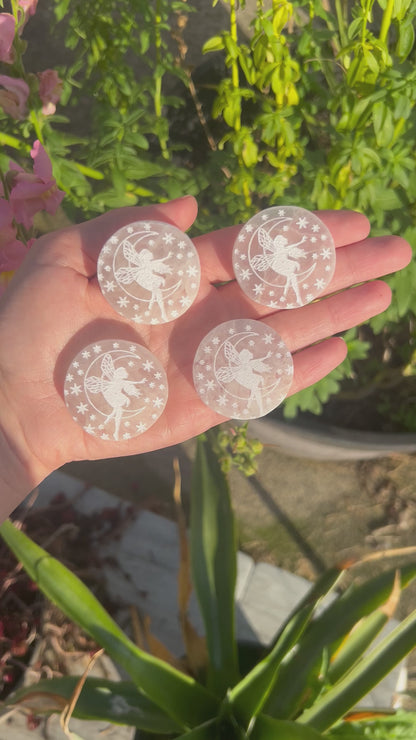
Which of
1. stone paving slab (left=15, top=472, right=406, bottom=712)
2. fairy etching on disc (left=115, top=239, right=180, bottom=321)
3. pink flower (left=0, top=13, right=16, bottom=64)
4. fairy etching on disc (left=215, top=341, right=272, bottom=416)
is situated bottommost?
stone paving slab (left=15, top=472, right=406, bottom=712)

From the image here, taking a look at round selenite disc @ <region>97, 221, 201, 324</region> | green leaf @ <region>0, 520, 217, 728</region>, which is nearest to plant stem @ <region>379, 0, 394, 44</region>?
round selenite disc @ <region>97, 221, 201, 324</region>

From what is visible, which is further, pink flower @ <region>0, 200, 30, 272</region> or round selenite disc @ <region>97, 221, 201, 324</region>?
round selenite disc @ <region>97, 221, 201, 324</region>

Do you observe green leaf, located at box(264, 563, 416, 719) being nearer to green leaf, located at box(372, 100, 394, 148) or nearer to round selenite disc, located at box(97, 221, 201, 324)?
round selenite disc, located at box(97, 221, 201, 324)

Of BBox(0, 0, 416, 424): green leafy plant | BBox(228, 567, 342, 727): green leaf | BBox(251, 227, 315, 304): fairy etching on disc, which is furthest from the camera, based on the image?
BBox(251, 227, 315, 304): fairy etching on disc

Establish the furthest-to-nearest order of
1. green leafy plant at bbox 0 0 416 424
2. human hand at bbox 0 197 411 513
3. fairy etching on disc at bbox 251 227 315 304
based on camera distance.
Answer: fairy etching on disc at bbox 251 227 315 304, human hand at bbox 0 197 411 513, green leafy plant at bbox 0 0 416 424

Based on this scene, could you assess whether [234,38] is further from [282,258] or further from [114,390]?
[114,390]

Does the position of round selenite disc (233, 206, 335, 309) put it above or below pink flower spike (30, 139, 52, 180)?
below

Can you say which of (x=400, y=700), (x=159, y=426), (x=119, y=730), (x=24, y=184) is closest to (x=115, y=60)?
(x=24, y=184)
